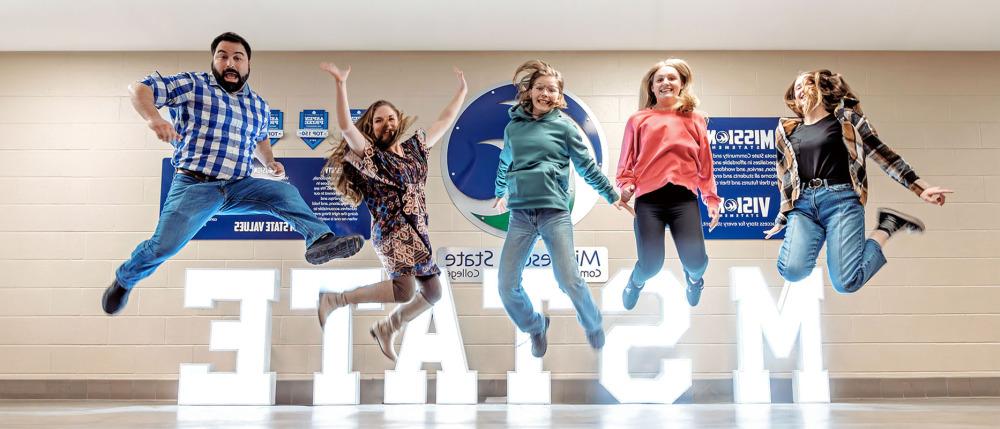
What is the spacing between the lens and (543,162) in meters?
4.05

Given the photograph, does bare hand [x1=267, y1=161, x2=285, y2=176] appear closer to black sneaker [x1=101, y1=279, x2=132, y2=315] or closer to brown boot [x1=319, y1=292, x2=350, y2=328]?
brown boot [x1=319, y1=292, x2=350, y2=328]

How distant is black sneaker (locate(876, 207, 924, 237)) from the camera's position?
390 cm

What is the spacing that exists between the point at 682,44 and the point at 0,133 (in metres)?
6.03

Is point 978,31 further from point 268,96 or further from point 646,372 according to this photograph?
point 268,96

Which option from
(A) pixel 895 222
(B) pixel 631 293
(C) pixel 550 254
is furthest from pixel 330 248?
(A) pixel 895 222

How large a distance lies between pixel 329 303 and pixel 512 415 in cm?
134

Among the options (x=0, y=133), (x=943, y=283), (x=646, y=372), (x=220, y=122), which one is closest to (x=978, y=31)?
(x=943, y=283)

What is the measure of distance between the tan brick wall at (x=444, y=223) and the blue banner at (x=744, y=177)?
0.12 meters

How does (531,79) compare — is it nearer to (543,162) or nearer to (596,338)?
(543,162)

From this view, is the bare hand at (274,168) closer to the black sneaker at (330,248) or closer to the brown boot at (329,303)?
the black sneaker at (330,248)

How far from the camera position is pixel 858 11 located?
5.64m

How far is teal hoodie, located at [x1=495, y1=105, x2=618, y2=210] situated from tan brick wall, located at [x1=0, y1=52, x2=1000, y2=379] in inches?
82.4

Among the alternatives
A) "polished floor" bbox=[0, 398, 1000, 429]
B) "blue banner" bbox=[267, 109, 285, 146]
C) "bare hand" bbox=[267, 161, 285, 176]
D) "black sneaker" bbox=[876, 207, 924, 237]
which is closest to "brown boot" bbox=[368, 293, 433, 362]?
"polished floor" bbox=[0, 398, 1000, 429]

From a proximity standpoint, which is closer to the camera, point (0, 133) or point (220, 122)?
point (220, 122)
